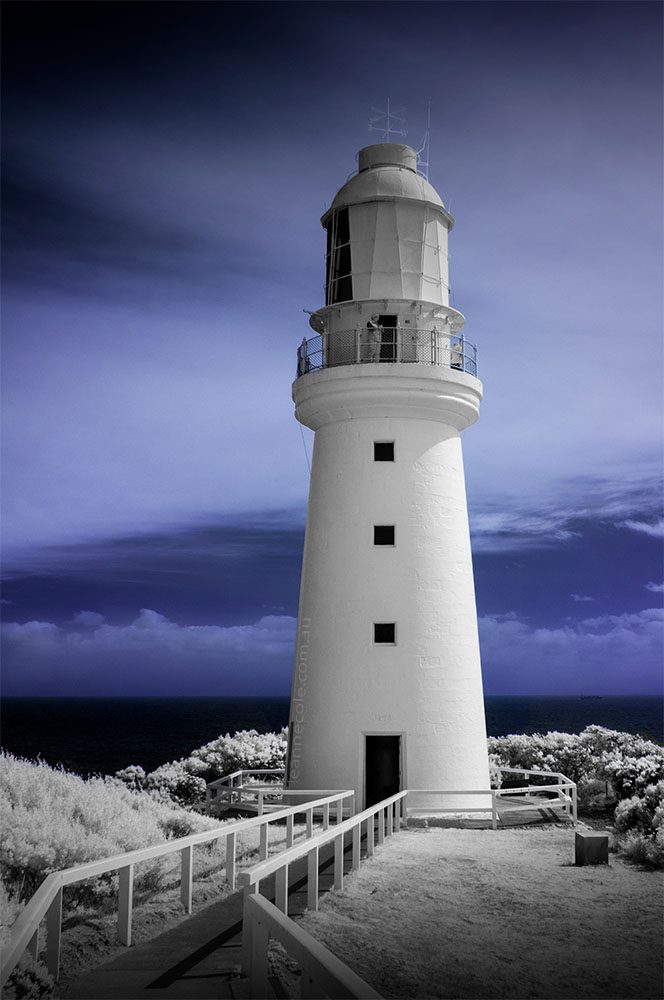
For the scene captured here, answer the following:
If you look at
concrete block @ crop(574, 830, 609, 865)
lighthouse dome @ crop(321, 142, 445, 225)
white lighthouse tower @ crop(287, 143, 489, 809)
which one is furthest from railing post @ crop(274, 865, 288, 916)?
lighthouse dome @ crop(321, 142, 445, 225)

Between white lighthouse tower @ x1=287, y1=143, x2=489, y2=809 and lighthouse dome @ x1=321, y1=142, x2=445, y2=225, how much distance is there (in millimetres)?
50

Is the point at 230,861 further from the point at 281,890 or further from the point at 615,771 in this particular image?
the point at 615,771

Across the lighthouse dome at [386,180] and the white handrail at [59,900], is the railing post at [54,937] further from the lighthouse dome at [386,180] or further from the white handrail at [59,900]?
the lighthouse dome at [386,180]

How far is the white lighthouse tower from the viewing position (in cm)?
1950

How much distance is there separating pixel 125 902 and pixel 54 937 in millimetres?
1014

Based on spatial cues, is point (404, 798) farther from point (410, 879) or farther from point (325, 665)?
point (410, 879)

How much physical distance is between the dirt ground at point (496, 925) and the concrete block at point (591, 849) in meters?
0.19

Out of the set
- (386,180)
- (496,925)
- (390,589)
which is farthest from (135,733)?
(496,925)

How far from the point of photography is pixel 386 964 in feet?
27.8

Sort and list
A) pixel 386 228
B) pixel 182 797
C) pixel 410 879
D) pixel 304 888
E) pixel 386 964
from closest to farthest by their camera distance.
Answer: pixel 386 964
pixel 304 888
pixel 410 879
pixel 386 228
pixel 182 797

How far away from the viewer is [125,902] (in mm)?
8430

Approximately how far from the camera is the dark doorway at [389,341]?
67.5 ft

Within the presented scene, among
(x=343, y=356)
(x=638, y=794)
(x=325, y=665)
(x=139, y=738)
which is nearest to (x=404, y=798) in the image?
(x=325, y=665)

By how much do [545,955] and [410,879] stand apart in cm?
362
